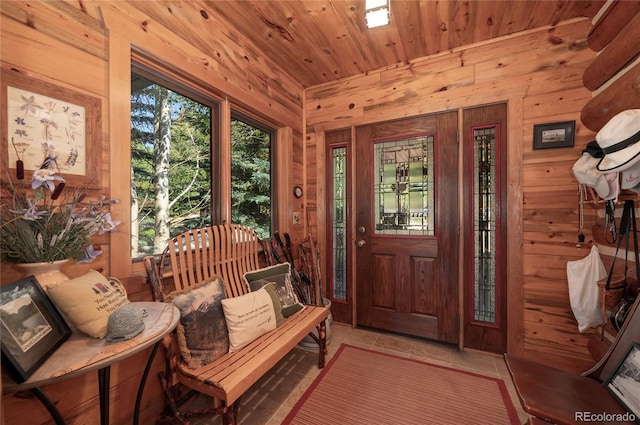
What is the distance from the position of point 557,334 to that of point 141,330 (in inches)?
115

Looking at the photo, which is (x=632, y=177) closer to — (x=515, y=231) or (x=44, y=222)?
(x=515, y=231)

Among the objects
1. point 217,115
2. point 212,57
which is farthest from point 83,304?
point 212,57

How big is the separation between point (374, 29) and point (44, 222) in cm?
253

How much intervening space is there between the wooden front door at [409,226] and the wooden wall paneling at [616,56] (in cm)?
89

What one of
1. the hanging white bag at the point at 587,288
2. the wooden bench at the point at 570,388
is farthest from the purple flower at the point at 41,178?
the hanging white bag at the point at 587,288

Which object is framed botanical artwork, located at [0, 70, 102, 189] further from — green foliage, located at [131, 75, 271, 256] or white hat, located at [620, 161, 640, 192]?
white hat, located at [620, 161, 640, 192]

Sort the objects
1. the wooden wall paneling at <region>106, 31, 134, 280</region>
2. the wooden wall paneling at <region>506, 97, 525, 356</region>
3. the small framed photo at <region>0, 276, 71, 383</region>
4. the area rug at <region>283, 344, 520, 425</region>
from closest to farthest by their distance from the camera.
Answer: the small framed photo at <region>0, 276, 71, 383</region> → the wooden wall paneling at <region>106, 31, 134, 280</region> → the area rug at <region>283, 344, 520, 425</region> → the wooden wall paneling at <region>506, 97, 525, 356</region>

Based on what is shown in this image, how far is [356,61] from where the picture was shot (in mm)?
2559

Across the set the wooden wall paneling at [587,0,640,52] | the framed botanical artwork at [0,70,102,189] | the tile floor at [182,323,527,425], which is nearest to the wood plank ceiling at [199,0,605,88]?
the wooden wall paneling at [587,0,640,52]

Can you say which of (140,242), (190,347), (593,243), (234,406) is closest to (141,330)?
(190,347)

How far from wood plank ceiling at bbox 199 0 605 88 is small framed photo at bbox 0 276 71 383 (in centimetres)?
202

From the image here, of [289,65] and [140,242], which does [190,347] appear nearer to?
[140,242]

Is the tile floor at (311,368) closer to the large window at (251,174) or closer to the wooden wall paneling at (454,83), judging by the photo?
the large window at (251,174)

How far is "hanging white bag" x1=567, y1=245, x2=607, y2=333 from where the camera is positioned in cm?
169
